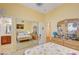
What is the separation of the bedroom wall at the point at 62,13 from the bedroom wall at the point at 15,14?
0.45 feet

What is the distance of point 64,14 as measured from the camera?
179 cm

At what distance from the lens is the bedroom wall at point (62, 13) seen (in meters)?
1.77

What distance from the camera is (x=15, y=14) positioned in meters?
1.79

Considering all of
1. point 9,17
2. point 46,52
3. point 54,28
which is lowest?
point 46,52

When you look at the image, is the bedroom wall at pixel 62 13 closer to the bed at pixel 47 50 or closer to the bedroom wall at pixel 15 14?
the bedroom wall at pixel 15 14

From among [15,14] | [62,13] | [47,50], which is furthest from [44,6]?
[47,50]

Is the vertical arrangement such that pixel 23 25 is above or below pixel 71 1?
below

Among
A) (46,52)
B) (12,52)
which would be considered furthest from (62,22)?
(12,52)

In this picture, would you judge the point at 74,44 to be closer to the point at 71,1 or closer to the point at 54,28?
the point at 54,28

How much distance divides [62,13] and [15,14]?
2.28ft

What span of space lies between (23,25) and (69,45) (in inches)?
29.0

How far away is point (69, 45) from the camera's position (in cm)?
176

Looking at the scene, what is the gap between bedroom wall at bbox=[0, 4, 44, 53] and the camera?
1.78 m

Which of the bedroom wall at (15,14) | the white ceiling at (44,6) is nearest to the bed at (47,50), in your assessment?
the bedroom wall at (15,14)
